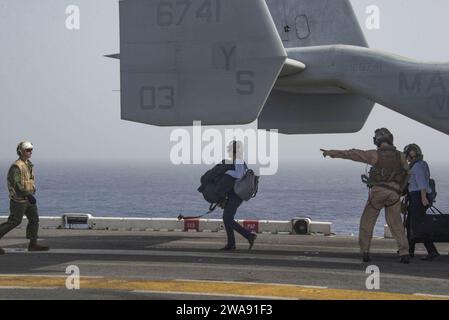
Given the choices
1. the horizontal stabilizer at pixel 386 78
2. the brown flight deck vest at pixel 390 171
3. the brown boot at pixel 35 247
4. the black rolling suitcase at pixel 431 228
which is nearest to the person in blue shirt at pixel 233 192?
the brown flight deck vest at pixel 390 171

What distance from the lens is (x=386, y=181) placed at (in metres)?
A: 10.2

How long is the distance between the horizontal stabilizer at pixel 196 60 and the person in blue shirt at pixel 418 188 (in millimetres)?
2652

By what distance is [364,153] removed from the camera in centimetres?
1023

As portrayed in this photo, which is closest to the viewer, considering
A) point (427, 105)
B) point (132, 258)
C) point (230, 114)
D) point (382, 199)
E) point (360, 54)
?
point (382, 199)

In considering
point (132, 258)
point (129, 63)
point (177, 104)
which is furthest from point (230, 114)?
point (132, 258)

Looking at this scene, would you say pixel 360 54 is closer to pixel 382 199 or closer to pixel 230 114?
pixel 230 114

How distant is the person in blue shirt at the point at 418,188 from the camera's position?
10805 millimetres

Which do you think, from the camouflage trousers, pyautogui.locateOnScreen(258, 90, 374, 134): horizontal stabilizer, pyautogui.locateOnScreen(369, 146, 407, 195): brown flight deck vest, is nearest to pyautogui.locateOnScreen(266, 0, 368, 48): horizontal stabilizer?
pyautogui.locateOnScreen(258, 90, 374, 134): horizontal stabilizer

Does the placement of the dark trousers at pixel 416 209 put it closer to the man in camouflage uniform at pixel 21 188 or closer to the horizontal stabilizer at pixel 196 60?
the horizontal stabilizer at pixel 196 60

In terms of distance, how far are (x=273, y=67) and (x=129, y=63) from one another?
8.04 ft

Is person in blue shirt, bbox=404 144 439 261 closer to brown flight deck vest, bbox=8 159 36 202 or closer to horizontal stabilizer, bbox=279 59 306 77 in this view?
horizontal stabilizer, bbox=279 59 306 77

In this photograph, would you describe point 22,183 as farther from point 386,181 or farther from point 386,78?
point 386,78

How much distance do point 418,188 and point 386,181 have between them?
931mm

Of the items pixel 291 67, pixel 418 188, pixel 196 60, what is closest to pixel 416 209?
pixel 418 188
